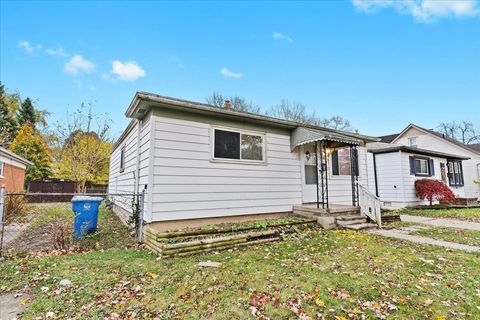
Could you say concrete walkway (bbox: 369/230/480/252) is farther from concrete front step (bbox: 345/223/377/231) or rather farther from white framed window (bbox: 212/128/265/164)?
white framed window (bbox: 212/128/265/164)

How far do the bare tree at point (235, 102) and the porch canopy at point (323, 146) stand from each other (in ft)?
66.8

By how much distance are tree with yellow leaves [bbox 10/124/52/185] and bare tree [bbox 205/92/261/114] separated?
54.2ft

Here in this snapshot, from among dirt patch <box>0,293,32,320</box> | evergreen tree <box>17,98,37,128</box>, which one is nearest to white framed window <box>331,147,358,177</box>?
dirt patch <box>0,293,32,320</box>

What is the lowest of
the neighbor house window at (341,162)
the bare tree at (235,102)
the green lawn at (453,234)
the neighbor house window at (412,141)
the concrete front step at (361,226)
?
the green lawn at (453,234)

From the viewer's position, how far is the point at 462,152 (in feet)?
72.7

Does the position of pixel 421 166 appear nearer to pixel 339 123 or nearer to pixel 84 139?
pixel 339 123

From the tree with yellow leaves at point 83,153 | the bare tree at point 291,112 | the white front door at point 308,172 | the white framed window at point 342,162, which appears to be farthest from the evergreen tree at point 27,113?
the white framed window at point 342,162

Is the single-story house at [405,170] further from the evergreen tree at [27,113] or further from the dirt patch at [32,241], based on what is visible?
the evergreen tree at [27,113]

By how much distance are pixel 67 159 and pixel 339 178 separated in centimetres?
1712

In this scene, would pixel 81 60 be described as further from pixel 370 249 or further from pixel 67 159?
pixel 370 249

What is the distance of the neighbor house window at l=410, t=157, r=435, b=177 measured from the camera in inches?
579

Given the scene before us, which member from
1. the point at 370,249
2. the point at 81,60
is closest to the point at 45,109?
the point at 81,60

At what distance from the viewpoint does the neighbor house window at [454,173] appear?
17902mm

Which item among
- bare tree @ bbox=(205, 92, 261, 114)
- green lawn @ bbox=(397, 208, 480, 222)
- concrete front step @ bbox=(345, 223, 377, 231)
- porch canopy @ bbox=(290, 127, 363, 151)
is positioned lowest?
green lawn @ bbox=(397, 208, 480, 222)
